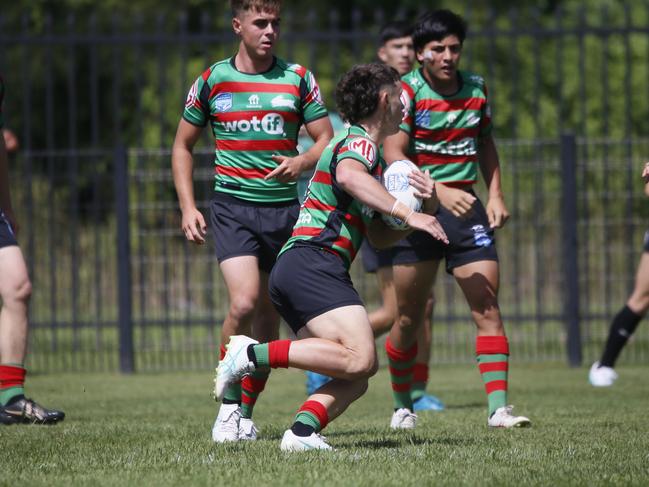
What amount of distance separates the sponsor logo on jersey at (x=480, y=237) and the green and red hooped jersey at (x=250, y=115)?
1096 millimetres

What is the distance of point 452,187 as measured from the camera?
681 cm

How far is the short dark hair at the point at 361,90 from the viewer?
5.63 m

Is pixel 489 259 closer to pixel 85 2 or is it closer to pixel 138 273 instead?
pixel 138 273

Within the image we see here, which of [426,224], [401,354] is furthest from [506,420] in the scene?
[426,224]

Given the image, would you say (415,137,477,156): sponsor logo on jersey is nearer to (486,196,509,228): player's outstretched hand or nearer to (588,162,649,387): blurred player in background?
(486,196,509,228): player's outstretched hand

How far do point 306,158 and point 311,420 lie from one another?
147 cm

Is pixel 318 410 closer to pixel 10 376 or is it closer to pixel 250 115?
pixel 250 115

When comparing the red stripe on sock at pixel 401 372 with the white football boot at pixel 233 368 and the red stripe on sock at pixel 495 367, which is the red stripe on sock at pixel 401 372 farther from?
the white football boot at pixel 233 368

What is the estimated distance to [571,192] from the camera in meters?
11.6

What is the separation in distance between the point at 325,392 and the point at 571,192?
6653mm

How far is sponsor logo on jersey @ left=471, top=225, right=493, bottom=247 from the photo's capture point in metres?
6.64

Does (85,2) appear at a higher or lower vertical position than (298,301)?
higher

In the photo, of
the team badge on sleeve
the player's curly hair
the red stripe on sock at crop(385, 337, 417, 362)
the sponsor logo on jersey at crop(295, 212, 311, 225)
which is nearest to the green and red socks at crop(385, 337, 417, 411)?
the red stripe on sock at crop(385, 337, 417, 362)

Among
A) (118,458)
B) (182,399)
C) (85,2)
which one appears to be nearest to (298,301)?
(118,458)
